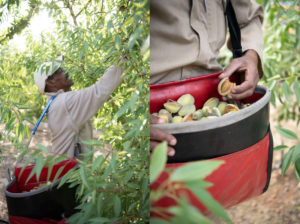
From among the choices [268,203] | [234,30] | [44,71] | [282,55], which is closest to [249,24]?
[234,30]

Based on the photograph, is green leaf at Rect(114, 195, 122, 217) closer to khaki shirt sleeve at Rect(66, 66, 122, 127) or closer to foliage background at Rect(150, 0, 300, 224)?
khaki shirt sleeve at Rect(66, 66, 122, 127)

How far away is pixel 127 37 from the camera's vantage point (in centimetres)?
37

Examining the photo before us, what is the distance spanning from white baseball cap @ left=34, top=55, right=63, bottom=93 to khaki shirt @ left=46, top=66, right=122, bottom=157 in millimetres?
17

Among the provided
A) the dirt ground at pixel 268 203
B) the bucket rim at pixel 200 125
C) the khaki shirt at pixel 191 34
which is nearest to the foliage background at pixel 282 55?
the dirt ground at pixel 268 203

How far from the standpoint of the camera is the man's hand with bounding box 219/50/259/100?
2.13 feet

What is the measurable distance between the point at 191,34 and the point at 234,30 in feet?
0.63

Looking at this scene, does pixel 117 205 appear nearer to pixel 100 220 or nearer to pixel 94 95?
pixel 100 220

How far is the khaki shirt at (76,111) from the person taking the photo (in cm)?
37

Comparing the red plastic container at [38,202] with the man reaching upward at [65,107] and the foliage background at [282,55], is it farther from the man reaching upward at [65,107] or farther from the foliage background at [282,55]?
the foliage background at [282,55]

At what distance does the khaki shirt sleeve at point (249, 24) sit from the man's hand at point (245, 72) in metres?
0.03

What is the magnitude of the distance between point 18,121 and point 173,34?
32 centimetres

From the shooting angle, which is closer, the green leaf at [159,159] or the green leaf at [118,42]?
the green leaf at [159,159]

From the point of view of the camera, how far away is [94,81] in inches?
14.7

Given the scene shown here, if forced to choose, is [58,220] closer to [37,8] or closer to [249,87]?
[37,8]
